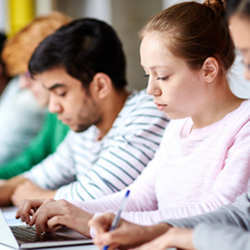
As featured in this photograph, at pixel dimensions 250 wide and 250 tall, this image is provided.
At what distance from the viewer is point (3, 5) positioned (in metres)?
3.36

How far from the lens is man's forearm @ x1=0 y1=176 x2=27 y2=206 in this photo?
5.55 ft

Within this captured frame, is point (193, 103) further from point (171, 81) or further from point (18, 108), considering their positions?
point (18, 108)

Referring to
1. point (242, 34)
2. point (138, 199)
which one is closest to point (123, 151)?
point (138, 199)

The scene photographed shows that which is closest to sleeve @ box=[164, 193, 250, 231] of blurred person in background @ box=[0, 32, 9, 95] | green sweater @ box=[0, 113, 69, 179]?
green sweater @ box=[0, 113, 69, 179]

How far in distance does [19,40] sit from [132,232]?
155 centimetres

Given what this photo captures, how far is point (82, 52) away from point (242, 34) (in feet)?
2.70

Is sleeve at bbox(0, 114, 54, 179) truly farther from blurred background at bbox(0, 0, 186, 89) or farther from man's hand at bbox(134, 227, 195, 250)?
man's hand at bbox(134, 227, 195, 250)

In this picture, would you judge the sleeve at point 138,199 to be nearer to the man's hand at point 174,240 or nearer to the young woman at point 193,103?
the young woman at point 193,103

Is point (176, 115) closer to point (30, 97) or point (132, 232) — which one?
point (132, 232)

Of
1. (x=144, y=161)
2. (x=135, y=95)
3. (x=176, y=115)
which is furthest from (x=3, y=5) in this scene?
(x=176, y=115)

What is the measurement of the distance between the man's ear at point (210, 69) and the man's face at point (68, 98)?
567 millimetres

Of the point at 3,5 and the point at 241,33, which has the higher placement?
the point at 241,33

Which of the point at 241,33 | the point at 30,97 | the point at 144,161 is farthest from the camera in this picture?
the point at 30,97

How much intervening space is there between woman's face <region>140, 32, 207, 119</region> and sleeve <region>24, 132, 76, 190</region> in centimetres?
73
